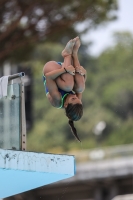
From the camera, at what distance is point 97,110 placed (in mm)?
60156

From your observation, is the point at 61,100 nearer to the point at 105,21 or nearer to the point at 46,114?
the point at 105,21

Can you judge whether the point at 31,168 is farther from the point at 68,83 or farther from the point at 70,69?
the point at 70,69

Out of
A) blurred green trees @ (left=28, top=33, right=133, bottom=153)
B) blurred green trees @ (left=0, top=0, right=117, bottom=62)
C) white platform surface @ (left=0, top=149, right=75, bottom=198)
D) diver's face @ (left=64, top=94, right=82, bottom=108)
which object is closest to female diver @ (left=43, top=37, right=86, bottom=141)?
diver's face @ (left=64, top=94, right=82, bottom=108)

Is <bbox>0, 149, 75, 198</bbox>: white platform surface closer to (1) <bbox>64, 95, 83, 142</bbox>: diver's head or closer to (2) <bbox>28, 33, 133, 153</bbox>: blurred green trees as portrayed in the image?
(1) <bbox>64, 95, 83, 142</bbox>: diver's head

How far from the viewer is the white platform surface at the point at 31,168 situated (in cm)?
723

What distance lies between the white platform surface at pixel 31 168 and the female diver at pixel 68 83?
2.00ft

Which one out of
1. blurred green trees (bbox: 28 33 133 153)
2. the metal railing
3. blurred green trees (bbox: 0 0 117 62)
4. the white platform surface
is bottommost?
the white platform surface

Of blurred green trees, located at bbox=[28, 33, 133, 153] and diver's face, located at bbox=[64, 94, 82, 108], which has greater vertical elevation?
blurred green trees, located at bbox=[28, 33, 133, 153]

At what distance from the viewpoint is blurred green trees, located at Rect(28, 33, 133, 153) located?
181 feet

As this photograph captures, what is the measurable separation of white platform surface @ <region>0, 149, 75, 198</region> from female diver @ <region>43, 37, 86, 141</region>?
2.00 ft

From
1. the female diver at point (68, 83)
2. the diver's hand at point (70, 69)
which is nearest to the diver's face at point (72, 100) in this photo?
the female diver at point (68, 83)

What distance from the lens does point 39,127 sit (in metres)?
60.5

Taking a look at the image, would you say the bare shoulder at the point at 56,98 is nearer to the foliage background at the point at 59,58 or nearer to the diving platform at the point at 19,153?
the diving platform at the point at 19,153

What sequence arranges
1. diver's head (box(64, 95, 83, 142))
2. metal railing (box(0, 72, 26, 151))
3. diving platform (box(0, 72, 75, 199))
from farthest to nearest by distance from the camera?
diver's head (box(64, 95, 83, 142)) < metal railing (box(0, 72, 26, 151)) < diving platform (box(0, 72, 75, 199))
